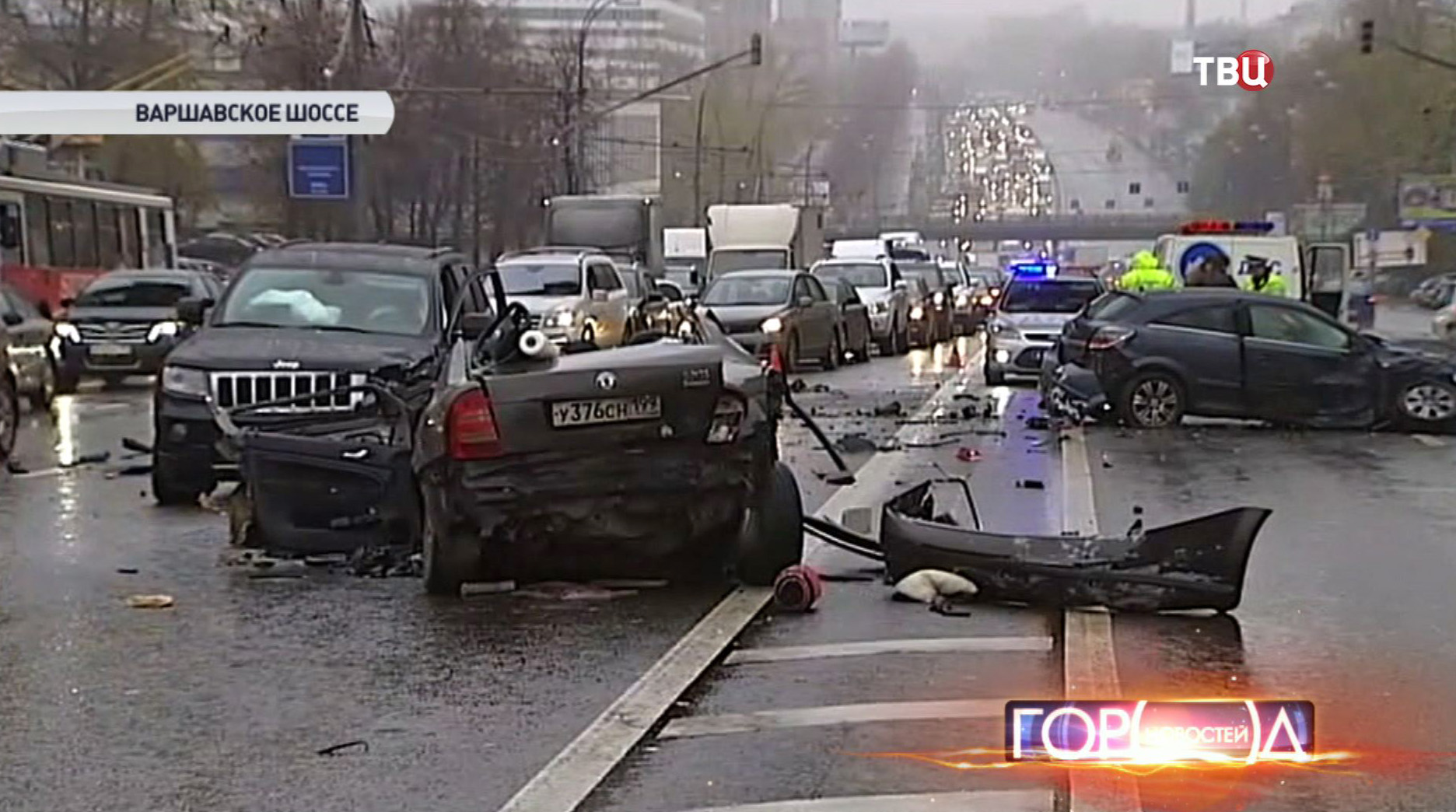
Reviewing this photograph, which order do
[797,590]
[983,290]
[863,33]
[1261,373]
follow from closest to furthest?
1. [797,590]
2. [1261,373]
3. [983,290]
4. [863,33]

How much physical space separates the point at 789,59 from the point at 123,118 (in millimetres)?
62679

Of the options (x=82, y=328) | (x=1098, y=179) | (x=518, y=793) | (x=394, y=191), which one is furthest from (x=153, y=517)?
(x=1098, y=179)

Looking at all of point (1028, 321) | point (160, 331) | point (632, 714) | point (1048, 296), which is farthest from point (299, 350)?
point (1048, 296)

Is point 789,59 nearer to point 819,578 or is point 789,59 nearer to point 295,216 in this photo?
point 295,216

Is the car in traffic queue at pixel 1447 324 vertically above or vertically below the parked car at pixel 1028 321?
below

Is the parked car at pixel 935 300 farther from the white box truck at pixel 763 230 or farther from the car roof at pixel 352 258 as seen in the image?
the car roof at pixel 352 258

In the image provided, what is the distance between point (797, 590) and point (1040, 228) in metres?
131

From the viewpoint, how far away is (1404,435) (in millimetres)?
21328

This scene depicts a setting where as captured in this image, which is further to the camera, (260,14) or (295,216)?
(295,216)

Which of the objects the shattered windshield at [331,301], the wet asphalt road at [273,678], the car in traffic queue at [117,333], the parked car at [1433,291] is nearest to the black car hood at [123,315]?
the car in traffic queue at [117,333]

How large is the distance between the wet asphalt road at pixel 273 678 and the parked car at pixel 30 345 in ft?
34.3

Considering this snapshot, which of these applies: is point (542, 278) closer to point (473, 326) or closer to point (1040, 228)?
point (473, 326)

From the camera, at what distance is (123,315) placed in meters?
29.4

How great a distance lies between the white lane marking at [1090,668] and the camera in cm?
647
